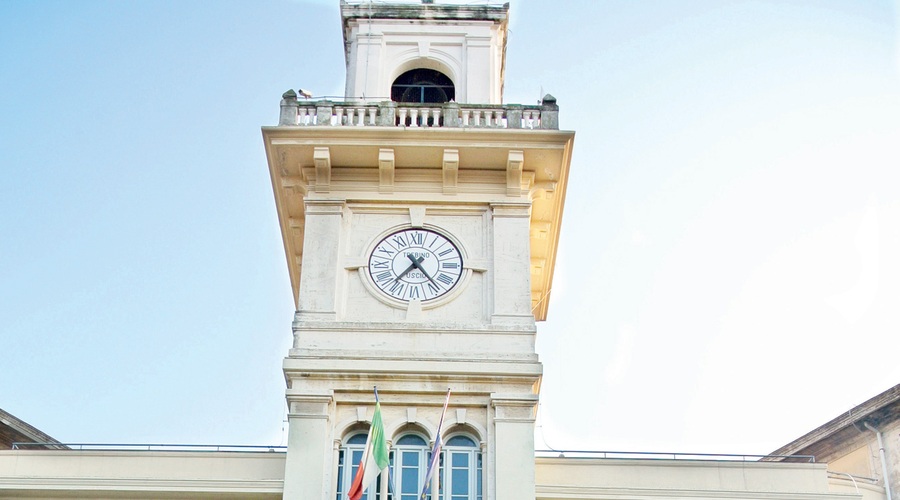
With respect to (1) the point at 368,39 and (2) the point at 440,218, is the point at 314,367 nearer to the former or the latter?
(2) the point at 440,218

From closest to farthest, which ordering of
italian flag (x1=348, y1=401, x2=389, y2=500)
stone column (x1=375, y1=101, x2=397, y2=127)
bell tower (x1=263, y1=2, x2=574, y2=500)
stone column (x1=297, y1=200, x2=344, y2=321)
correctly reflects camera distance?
italian flag (x1=348, y1=401, x2=389, y2=500) < bell tower (x1=263, y1=2, x2=574, y2=500) < stone column (x1=297, y1=200, x2=344, y2=321) < stone column (x1=375, y1=101, x2=397, y2=127)

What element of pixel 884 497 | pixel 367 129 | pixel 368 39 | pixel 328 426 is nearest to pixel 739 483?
pixel 884 497

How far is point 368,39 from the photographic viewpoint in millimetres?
32250

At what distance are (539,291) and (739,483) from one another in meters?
8.22

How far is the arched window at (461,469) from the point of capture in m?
25.3

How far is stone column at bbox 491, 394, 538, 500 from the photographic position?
24938 millimetres

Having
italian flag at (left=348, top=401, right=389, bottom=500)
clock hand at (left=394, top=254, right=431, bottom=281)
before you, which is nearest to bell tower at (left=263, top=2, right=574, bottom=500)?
clock hand at (left=394, top=254, right=431, bottom=281)

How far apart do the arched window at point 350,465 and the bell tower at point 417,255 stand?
0.10ft

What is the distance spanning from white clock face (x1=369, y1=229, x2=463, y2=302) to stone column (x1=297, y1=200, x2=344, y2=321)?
2.77ft

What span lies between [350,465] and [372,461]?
1.02m

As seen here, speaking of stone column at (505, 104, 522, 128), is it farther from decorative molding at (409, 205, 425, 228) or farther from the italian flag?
the italian flag

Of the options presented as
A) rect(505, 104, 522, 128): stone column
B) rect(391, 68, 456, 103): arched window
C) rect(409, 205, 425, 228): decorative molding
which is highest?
rect(391, 68, 456, 103): arched window

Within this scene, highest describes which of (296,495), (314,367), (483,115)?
(483,115)

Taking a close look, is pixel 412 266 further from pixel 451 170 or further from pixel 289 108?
pixel 289 108
